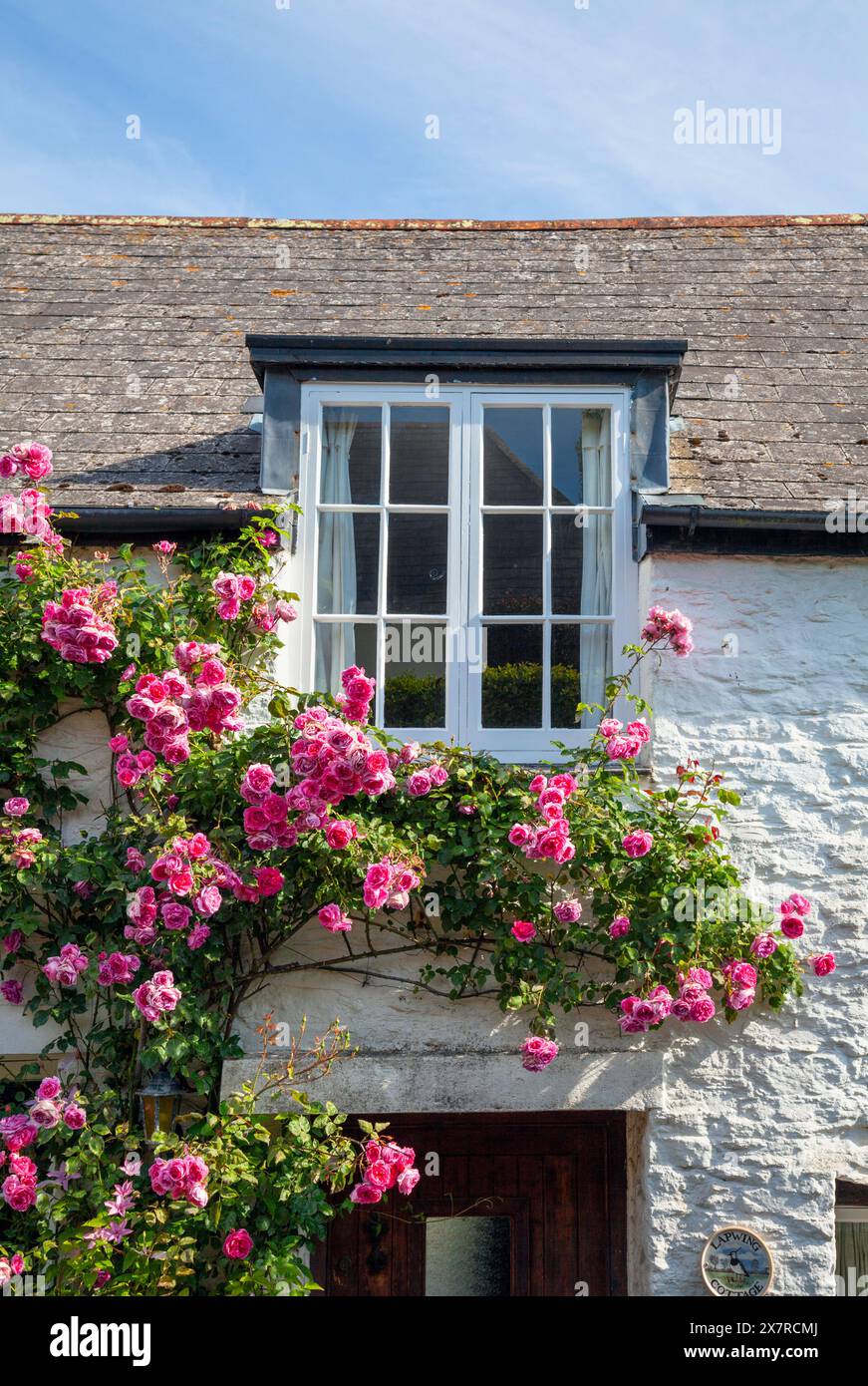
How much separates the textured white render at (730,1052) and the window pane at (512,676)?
531 millimetres

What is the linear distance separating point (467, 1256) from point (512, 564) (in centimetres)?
320

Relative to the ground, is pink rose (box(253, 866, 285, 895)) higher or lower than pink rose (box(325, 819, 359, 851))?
lower

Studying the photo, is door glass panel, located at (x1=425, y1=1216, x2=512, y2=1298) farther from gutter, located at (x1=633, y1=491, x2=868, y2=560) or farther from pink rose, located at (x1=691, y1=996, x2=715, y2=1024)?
gutter, located at (x1=633, y1=491, x2=868, y2=560)

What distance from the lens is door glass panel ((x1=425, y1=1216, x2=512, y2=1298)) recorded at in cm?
581

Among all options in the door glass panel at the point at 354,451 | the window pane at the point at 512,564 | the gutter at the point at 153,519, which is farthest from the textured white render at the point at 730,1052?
the gutter at the point at 153,519

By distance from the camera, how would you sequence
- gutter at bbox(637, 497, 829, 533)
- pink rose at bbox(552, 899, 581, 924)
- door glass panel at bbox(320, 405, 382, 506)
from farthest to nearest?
door glass panel at bbox(320, 405, 382, 506), gutter at bbox(637, 497, 829, 533), pink rose at bbox(552, 899, 581, 924)

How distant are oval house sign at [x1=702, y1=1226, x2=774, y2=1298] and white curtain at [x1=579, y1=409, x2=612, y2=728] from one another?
84.2 inches

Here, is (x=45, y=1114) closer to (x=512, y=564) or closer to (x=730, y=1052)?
(x=730, y=1052)

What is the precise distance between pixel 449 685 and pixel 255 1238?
7.67 ft

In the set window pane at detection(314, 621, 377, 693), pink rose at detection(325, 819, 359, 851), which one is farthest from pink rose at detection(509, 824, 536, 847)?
window pane at detection(314, 621, 377, 693)
